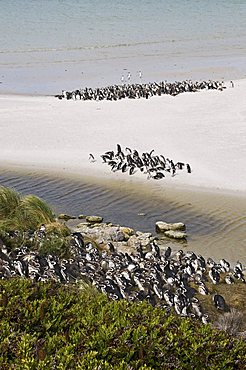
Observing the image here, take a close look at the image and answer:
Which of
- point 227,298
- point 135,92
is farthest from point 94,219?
point 135,92

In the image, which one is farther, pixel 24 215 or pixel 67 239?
pixel 24 215

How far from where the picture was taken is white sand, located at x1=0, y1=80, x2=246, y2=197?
47.3 ft

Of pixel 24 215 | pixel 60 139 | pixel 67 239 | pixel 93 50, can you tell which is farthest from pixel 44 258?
pixel 93 50

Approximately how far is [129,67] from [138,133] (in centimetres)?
1984

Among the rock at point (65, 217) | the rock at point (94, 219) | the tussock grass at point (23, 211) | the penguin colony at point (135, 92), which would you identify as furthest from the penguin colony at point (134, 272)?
the penguin colony at point (135, 92)

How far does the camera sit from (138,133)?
17.7 metres

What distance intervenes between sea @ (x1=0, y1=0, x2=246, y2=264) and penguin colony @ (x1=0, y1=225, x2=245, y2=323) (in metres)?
1.22

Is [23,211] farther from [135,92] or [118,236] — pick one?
[135,92]

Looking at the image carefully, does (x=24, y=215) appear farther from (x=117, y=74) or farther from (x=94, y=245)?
(x=117, y=74)

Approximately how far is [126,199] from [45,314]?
8274 millimetres

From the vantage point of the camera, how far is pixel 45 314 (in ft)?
14.2

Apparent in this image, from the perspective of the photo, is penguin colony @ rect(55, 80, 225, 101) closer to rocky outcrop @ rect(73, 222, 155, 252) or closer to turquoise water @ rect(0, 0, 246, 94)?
turquoise water @ rect(0, 0, 246, 94)

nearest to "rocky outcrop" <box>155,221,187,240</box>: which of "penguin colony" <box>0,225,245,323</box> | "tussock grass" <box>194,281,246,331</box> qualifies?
"penguin colony" <box>0,225,245,323</box>

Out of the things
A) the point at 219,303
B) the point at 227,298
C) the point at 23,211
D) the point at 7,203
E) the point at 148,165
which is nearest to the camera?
the point at 219,303
